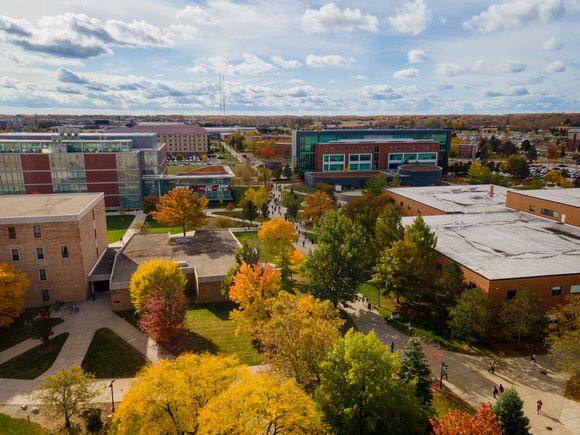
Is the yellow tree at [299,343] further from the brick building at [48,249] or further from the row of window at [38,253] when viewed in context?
the row of window at [38,253]

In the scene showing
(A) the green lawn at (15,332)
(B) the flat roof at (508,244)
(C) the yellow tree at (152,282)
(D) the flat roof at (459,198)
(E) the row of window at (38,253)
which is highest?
(D) the flat roof at (459,198)

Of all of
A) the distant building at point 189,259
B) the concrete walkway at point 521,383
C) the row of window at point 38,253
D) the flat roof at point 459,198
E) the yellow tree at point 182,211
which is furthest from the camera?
the flat roof at point 459,198

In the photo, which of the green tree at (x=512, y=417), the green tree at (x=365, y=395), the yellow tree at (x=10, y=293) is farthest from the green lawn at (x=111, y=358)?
the green tree at (x=512, y=417)

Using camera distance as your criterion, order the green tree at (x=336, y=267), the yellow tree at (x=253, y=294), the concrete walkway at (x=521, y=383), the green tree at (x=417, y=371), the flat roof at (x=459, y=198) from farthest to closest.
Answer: the flat roof at (x=459, y=198)
the green tree at (x=336, y=267)
the yellow tree at (x=253, y=294)
the concrete walkway at (x=521, y=383)
the green tree at (x=417, y=371)

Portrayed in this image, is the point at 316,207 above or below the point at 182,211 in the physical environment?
below

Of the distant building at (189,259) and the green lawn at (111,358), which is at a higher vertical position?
the distant building at (189,259)

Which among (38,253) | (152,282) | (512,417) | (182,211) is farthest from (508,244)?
(38,253)

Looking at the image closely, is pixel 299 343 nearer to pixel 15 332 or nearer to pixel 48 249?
pixel 15 332
